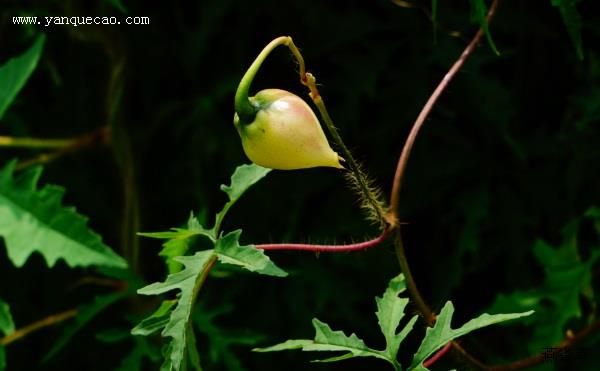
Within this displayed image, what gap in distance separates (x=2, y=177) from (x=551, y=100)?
3.27 ft

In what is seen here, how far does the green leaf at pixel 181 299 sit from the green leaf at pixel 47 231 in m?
0.37

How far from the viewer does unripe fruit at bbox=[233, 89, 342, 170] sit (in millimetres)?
900

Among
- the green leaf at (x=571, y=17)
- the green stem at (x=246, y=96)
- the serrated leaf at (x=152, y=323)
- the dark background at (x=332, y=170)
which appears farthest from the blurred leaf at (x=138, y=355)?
the green leaf at (x=571, y=17)

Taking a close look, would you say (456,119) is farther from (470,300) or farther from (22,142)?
(22,142)

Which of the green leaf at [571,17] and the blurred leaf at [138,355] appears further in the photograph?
the blurred leaf at [138,355]

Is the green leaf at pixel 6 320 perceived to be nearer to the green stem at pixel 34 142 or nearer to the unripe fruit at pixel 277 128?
the green stem at pixel 34 142

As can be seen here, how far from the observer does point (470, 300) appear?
5.36 feet

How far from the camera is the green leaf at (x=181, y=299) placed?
35.4 inches

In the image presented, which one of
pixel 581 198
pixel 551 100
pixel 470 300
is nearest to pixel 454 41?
pixel 551 100

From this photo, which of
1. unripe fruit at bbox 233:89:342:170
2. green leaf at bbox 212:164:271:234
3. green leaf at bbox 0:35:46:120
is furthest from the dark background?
unripe fruit at bbox 233:89:342:170

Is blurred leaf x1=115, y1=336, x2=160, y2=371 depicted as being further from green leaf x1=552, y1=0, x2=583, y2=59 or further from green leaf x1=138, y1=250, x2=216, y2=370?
green leaf x1=552, y1=0, x2=583, y2=59

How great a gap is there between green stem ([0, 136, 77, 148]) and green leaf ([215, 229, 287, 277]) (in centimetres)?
87

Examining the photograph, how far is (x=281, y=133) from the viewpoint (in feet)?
2.95

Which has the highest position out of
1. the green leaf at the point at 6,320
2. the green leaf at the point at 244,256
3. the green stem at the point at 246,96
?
the green stem at the point at 246,96
